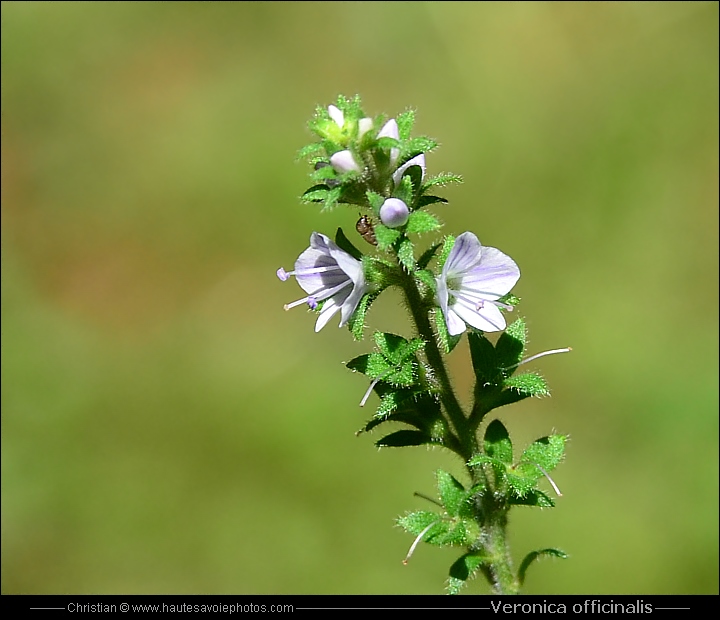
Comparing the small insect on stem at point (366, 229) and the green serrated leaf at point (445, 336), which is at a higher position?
the small insect on stem at point (366, 229)

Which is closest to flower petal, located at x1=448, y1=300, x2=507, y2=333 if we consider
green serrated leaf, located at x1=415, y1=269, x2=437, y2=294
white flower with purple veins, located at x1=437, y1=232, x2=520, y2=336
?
white flower with purple veins, located at x1=437, y1=232, x2=520, y2=336

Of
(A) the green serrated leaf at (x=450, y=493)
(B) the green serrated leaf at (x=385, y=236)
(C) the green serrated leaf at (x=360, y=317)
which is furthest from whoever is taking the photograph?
(A) the green serrated leaf at (x=450, y=493)

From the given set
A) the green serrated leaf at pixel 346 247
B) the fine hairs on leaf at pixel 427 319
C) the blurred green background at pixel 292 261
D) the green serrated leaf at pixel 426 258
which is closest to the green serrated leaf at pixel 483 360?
the fine hairs on leaf at pixel 427 319

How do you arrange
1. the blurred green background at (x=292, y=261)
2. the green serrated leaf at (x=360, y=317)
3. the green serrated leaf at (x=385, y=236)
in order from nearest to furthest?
the green serrated leaf at (x=385, y=236)
the green serrated leaf at (x=360, y=317)
the blurred green background at (x=292, y=261)

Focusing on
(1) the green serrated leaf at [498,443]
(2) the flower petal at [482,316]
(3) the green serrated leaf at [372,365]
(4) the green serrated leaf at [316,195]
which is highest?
(4) the green serrated leaf at [316,195]

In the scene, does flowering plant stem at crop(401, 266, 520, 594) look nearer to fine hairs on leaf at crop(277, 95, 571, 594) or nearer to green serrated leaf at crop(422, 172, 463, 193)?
fine hairs on leaf at crop(277, 95, 571, 594)

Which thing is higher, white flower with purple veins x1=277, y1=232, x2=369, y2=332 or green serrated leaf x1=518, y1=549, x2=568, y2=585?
white flower with purple veins x1=277, y1=232, x2=369, y2=332

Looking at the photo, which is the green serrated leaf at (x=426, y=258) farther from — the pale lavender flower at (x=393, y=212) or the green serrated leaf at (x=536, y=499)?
the green serrated leaf at (x=536, y=499)

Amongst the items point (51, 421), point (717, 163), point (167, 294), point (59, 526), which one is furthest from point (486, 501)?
point (717, 163)
